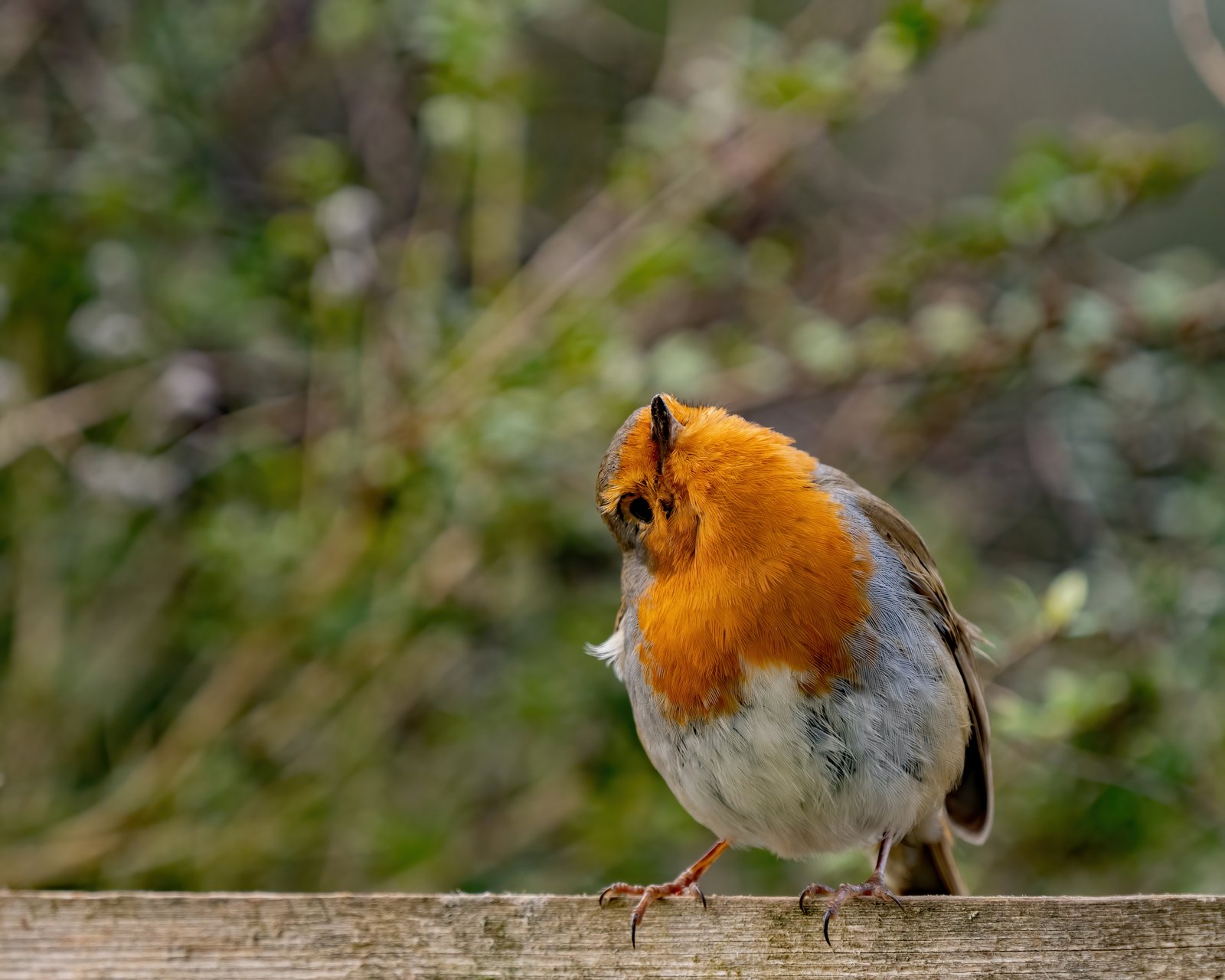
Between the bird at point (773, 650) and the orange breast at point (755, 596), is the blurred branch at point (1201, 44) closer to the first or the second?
the bird at point (773, 650)

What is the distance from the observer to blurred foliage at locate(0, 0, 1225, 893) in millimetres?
2443

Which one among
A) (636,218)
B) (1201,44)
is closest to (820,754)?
(636,218)

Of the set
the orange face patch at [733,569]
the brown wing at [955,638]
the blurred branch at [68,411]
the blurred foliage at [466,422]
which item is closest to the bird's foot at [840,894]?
the orange face patch at [733,569]

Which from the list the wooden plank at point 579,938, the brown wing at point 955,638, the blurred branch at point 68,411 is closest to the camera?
the wooden plank at point 579,938

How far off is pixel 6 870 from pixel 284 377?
1.17 m

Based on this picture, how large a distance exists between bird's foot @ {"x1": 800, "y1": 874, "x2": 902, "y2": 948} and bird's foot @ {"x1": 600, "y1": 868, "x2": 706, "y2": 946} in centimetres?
13

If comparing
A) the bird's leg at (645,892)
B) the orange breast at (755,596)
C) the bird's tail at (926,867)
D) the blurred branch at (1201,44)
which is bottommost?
the bird's tail at (926,867)

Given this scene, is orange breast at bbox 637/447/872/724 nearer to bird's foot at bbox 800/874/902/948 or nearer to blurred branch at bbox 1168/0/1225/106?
bird's foot at bbox 800/874/902/948

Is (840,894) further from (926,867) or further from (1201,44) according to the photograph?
(1201,44)

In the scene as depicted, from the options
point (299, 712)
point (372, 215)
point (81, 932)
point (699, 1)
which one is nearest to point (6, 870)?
point (299, 712)

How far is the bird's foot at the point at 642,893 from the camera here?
1.54 meters

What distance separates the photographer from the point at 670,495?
1.68 metres

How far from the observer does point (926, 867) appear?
6.78ft

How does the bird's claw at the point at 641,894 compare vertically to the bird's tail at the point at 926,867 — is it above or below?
above
